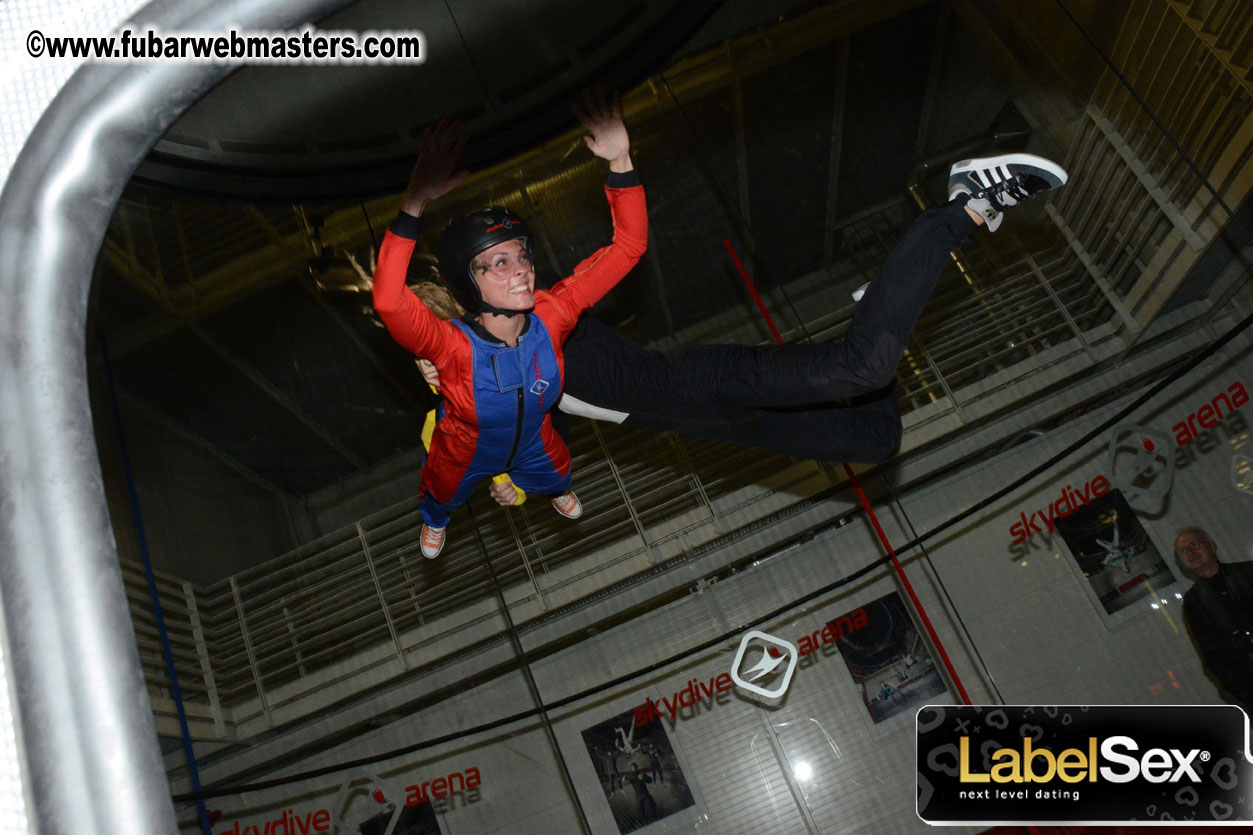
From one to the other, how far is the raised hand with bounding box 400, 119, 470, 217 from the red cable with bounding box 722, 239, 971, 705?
3.54ft

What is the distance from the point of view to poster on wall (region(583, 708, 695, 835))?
261cm

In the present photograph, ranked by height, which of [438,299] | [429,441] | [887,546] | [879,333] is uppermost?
[438,299]

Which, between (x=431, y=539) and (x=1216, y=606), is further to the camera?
(x=1216, y=606)

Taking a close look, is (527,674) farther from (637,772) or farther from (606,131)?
(606,131)

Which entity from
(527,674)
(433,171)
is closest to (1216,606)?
(527,674)

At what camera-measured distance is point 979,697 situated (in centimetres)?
247

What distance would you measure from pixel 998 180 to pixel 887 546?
1304 millimetres

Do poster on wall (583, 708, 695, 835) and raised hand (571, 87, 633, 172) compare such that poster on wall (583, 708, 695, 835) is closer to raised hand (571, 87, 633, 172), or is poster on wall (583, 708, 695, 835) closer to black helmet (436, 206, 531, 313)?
black helmet (436, 206, 531, 313)

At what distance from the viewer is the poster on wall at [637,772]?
8.55ft

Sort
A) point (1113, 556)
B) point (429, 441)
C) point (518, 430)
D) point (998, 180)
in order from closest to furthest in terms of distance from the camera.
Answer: point (998, 180) → point (518, 430) → point (429, 441) → point (1113, 556)

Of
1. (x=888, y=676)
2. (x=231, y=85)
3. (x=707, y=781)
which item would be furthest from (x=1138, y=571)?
(x=231, y=85)

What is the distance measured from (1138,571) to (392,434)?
2.38 m

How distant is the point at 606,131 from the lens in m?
1.98

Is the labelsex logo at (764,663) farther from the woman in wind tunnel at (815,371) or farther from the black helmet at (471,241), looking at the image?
the black helmet at (471,241)
